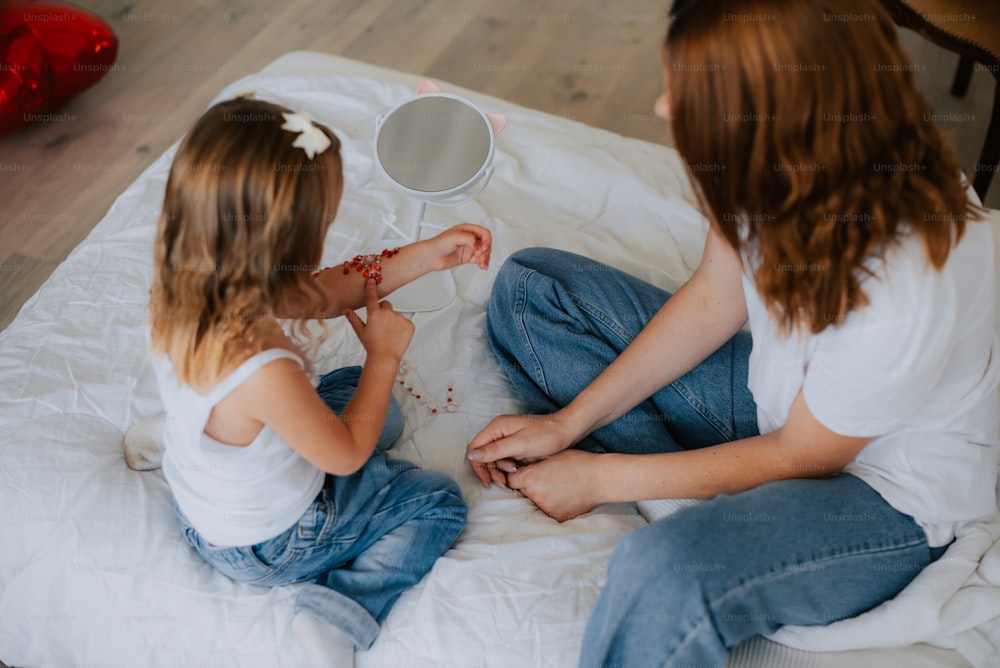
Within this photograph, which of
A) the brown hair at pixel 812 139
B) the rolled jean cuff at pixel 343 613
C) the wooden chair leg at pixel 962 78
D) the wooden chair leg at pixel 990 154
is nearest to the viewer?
the brown hair at pixel 812 139

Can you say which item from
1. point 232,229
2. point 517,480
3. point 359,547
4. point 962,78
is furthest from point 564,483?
point 962,78

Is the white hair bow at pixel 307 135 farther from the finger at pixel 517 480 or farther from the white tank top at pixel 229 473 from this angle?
the finger at pixel 517 480

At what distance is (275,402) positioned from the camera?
85 centimetres

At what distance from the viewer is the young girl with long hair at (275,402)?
2.71 ft

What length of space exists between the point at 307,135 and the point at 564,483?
0.51 m

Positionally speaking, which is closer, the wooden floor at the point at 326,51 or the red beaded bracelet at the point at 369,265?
the red beaded bracelet at the point at 369,265

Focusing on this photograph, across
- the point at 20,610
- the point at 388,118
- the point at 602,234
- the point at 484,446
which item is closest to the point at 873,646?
the point at 484,446

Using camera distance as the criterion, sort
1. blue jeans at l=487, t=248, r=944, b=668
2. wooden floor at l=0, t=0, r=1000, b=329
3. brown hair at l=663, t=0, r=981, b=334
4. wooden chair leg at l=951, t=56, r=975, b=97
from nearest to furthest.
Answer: brown hair at l=663, t=0, r=981, b=334
blue jeans at l=487, t=248, r=944, b=668
wooden floor at l=0, t=0, r=1000, b=329
wooden chair leg at l=951, t=56, r=975, b=97

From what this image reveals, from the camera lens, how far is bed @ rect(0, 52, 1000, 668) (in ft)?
3.05

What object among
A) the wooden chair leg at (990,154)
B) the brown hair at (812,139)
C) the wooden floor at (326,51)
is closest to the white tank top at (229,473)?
the brown hair at (812,139)

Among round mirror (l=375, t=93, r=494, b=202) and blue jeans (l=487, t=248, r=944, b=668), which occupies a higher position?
round mirror (l=375, t=93, r=494, b=202)

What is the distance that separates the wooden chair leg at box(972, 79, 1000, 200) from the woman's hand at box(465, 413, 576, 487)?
109 cm

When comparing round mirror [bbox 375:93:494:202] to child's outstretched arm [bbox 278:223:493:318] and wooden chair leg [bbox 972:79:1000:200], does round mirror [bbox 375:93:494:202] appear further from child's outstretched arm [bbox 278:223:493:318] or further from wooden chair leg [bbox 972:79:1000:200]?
wooden chair leg [bbox 972:79:1000:200]

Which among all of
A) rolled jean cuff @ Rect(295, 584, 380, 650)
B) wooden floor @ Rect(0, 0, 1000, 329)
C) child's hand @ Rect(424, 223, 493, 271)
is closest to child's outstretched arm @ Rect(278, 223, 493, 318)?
child's hand @ Rect(424, 223, 493, 271)
